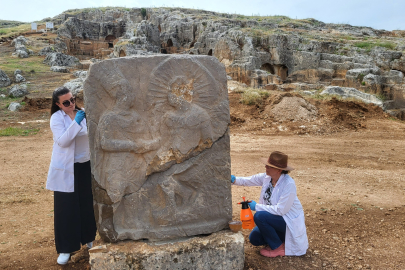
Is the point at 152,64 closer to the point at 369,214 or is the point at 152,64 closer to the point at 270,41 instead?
the point at 369,214

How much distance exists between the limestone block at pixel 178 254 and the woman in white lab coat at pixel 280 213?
17.6 inches

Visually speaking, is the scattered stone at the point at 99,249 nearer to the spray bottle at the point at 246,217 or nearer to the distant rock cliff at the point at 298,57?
the spray bottle at the point at 246,217

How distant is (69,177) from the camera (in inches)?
155

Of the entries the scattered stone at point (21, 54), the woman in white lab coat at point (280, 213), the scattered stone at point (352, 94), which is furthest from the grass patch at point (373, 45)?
the scattered stone at point (21, 54)

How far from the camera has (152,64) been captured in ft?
12.0

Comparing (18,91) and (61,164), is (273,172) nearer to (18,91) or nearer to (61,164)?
(61,164)

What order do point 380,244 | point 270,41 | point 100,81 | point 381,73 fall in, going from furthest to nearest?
point 270,41
point 381,73
point 380,244
point 100,81

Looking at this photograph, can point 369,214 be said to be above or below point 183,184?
below

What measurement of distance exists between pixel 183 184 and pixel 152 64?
4.44 ft

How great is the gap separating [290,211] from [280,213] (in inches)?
5.1

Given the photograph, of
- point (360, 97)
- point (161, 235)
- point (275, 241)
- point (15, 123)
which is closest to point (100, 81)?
point (161, 235)

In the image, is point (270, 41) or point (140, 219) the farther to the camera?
point (270, 41)

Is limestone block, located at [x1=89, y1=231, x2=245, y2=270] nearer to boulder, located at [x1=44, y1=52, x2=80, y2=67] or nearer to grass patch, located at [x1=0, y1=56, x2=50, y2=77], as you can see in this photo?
grass patch, located at [x1=0, y1=56, x2=50, y2=77]

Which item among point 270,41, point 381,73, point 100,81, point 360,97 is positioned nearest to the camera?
point 100,81
